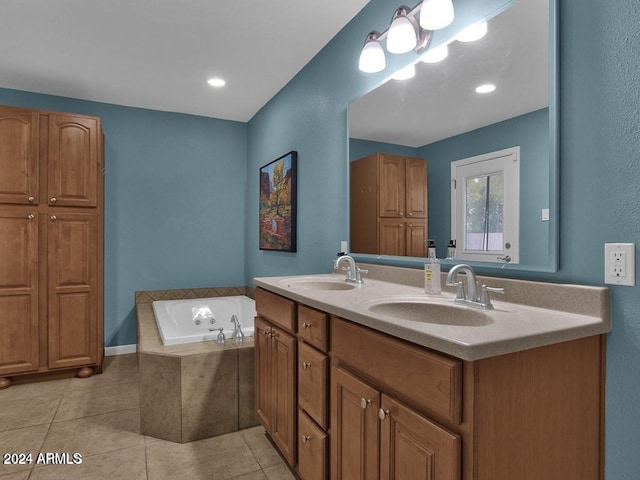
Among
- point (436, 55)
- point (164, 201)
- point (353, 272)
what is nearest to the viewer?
point (436, 55)

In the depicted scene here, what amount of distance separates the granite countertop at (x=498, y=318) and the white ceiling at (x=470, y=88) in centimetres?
63

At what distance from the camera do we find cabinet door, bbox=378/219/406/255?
192 centimetres

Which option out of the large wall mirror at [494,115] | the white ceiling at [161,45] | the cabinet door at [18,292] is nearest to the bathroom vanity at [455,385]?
the large wall mirror at [494,115]

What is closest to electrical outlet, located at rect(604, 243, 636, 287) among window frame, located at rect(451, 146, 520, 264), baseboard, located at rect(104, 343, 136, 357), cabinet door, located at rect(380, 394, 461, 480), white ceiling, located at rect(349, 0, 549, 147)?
window frame, located at rect(451, 146, 520, 264)

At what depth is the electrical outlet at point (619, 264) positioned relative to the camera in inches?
40.7

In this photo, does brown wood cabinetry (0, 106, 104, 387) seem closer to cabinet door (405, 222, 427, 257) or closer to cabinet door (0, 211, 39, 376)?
cabinet door (0, 211, 39, 376)

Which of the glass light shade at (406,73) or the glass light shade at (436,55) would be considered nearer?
the glass light shade at (436,55)

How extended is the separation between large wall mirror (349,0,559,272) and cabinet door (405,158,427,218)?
0.03 metres

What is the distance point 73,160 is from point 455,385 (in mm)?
3339

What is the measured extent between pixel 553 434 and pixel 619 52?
1058mm

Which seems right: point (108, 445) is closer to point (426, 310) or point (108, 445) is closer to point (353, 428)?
point (353, 428)

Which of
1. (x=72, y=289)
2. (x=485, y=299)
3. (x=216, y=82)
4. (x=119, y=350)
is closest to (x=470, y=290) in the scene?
(x=485, y=299)

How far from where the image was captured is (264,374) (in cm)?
202

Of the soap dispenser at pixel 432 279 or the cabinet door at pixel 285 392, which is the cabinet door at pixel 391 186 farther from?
the cabinet door at pixel 285 392
